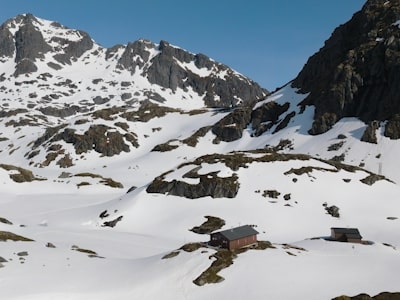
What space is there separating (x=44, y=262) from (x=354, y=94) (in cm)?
12459

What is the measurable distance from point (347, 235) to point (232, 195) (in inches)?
1082

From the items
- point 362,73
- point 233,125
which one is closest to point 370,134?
point 362,73

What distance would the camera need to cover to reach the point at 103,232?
72875mm

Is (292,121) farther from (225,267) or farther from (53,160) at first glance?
(225,267)

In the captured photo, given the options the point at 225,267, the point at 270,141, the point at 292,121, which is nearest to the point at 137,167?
the point at 270,141

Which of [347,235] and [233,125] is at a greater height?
[233,125]

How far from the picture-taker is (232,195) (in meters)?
83.2

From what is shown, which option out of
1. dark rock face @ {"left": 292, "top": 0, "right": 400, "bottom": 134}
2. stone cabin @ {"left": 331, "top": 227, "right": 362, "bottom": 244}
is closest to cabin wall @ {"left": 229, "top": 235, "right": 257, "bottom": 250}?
stone cabin @ {"left": 331, "top": 227, "right": 362, "bottom": 244}

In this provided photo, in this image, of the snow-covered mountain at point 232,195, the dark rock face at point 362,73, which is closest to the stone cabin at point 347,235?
the snow-covered mountain at point 232,195

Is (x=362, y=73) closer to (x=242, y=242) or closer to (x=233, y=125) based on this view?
(x=233, y=125)

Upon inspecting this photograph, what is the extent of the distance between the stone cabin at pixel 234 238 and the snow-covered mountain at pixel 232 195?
5.72 feet

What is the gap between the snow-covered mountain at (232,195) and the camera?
4372 cm

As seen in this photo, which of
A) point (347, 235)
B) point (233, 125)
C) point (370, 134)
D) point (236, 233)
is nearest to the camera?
point (236, 233)

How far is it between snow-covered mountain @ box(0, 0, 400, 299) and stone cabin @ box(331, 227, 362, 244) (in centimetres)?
202
